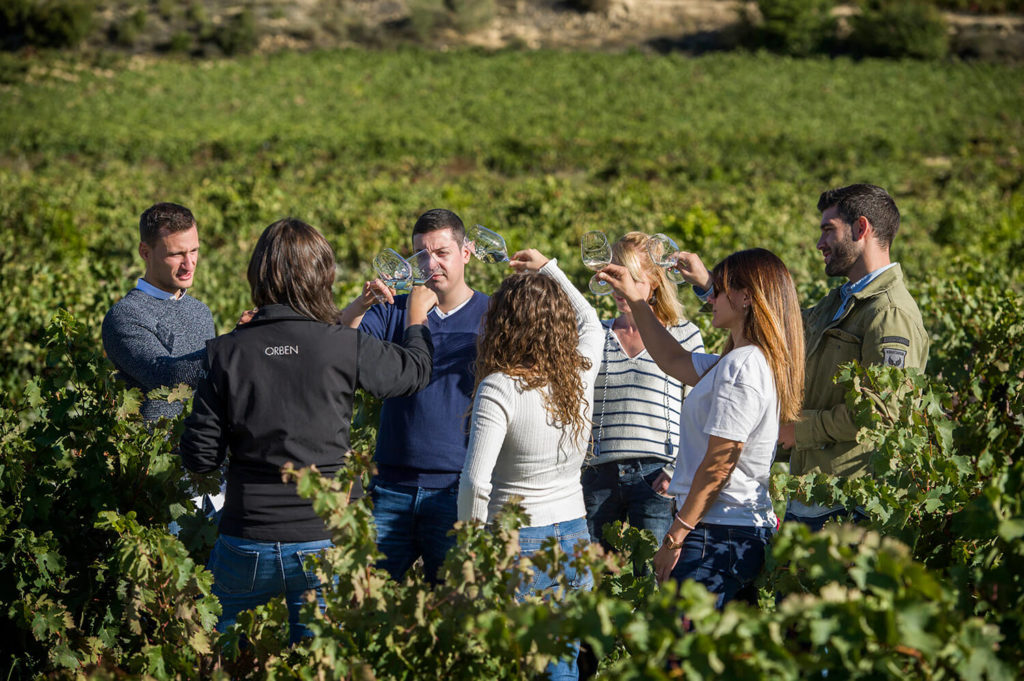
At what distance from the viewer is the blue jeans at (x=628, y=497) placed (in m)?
3.38

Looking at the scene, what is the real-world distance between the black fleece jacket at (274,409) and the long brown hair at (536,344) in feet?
1.14

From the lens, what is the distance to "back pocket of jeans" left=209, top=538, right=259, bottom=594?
2.48 metres

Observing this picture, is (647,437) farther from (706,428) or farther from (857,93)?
(857,93)

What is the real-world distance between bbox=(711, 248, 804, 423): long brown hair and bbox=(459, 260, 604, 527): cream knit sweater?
518mm

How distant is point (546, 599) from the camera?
2.13m

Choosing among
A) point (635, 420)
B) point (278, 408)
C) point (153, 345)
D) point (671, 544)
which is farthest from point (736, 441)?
point (153, 345)

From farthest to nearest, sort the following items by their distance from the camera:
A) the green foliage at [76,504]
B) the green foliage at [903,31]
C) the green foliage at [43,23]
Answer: the green foliage at [903,31], the green foliage at [43,23], the green foliage at [76,504]

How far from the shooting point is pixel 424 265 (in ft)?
10.8

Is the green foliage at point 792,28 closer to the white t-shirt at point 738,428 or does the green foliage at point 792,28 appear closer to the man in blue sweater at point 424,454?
the man in blue sweater at point 424,454

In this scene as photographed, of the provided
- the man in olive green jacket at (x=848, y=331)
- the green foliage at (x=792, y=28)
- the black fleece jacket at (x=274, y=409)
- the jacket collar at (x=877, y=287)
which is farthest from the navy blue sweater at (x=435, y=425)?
the green foliage at (x=792, y=28)

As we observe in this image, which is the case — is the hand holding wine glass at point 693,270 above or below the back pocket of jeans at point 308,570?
above

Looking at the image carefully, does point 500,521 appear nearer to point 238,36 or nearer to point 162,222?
point 162,222

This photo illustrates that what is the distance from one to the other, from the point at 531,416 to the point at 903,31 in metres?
62.0

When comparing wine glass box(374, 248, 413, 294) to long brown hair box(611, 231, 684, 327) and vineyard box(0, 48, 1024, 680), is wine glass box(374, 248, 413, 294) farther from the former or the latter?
long brown hair box(611, 231, 684, 327)
